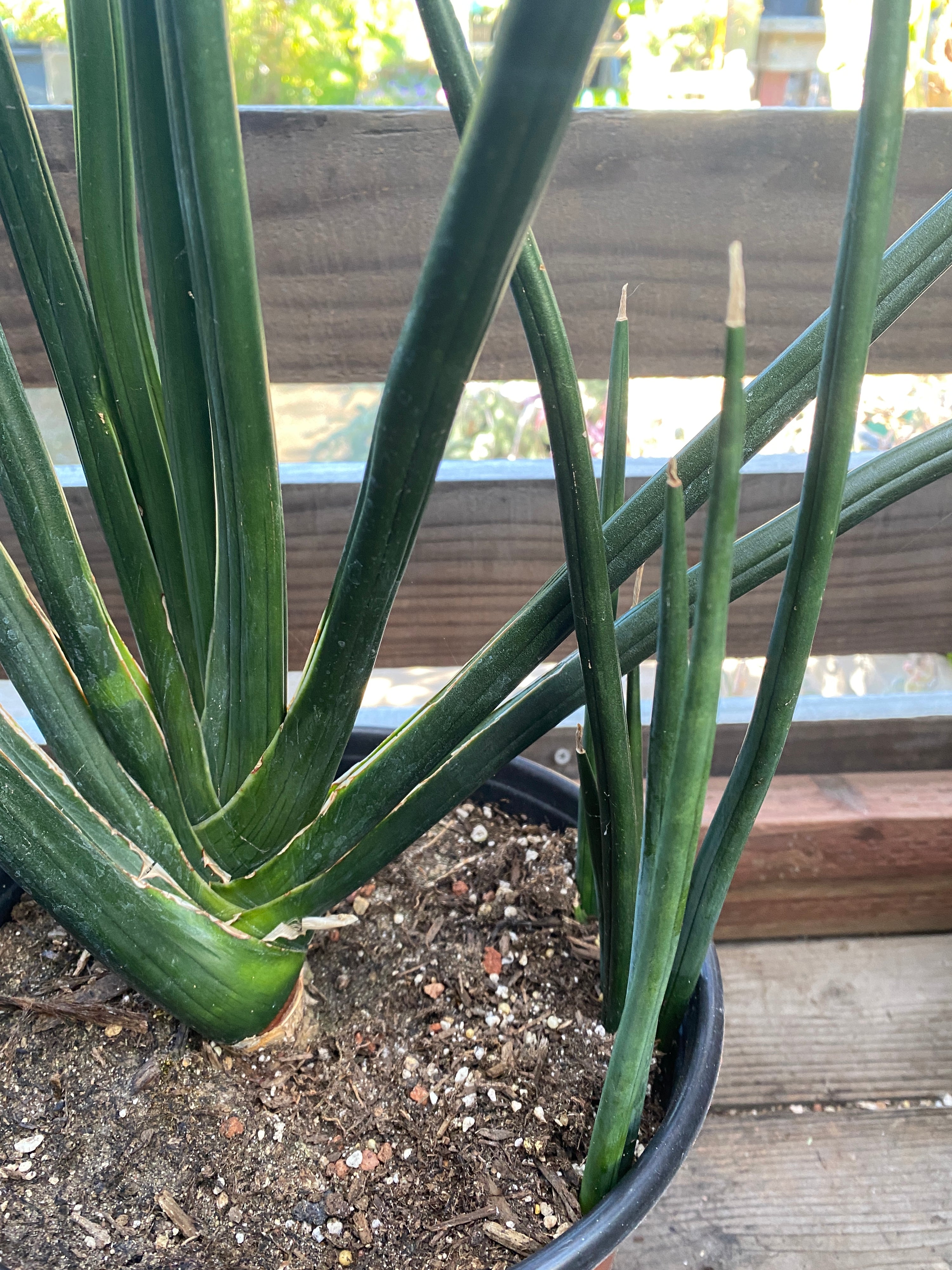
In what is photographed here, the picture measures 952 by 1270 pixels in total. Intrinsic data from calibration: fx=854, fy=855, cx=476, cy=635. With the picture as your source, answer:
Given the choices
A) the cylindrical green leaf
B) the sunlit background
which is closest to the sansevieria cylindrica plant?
the cylindrical green leaf

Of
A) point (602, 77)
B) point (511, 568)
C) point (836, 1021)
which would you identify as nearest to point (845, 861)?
point (836, 1021)

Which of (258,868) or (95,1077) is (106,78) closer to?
(258,868)

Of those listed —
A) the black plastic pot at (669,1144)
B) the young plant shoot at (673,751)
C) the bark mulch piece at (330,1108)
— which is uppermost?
the young plant shoot at (673,751)

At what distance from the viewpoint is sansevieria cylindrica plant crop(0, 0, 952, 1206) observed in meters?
0.20

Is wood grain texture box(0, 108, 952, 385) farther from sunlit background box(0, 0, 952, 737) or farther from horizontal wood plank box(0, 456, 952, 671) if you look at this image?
sunlit background box(0, 0, 952, 737)

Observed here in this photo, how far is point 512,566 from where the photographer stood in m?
0.62

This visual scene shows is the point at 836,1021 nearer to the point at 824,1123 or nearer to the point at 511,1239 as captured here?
the point at 824,1123

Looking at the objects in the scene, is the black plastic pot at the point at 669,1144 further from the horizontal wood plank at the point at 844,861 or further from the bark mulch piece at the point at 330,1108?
the horizontal wood plank at the point at 844,861

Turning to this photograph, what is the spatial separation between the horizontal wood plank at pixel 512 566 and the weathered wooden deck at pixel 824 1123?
243mm

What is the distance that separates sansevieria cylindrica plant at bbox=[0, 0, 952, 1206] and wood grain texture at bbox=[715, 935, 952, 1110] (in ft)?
0.95

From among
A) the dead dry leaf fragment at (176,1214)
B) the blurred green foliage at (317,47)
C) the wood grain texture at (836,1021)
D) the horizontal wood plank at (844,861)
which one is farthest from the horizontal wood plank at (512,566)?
the blurred green foliage at (317,47)

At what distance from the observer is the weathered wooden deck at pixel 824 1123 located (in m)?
0.49

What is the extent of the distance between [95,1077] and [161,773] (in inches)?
6.1

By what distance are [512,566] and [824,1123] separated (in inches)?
16.6
